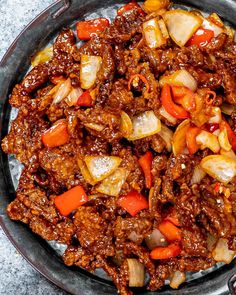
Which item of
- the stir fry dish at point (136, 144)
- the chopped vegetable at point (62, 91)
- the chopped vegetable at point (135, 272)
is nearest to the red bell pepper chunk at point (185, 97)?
the stir fry dish at point (136, 144)

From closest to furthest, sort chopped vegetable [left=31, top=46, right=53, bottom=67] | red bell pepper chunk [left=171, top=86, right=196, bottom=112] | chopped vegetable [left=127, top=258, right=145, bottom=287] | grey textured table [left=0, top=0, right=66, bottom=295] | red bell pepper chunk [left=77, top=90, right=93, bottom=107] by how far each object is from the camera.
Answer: red bell pepper chunk [left=171, top=86, right=196, bottom=112], red bell pepper chunk [left=77, top=90, right=93, bottom=107], chopped vegetable [left=127, top=258, right=145, bottom=287], chopped vegetable [left=31, top=46, right=53, bottom=67], grey textured table [left=0, top=0, right=66, bottom=295]

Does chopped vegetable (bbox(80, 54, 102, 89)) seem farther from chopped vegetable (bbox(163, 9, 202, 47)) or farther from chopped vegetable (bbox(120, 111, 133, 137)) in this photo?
chopped vegetable (bbox(163, 9, 202, 47))

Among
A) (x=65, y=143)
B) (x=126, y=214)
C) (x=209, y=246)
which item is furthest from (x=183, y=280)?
(x=65, y=143)

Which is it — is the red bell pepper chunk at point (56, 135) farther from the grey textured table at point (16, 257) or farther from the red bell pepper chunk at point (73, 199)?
the grey textured table at point (16, 257)

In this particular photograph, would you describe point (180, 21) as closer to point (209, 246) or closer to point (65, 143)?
point (65, 143)

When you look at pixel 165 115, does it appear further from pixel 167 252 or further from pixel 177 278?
pixel 177 278

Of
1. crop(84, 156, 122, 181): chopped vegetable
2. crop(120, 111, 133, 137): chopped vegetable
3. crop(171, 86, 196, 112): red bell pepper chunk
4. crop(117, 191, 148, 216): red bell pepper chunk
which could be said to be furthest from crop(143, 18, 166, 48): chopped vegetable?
crop(117, 191, 148, 216): red bell pepper chunk
